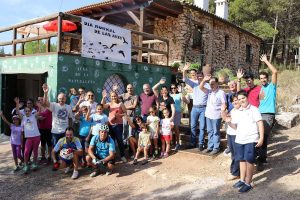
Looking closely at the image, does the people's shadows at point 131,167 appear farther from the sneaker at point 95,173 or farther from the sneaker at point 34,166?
the sneaker at point 34,166

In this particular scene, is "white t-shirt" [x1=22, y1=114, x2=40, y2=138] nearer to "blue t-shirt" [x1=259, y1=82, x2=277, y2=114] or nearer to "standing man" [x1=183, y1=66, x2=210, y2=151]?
"standing man" [x1=183, y1=66, x2=210, y2=151]

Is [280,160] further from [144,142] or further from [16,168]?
[16,168]

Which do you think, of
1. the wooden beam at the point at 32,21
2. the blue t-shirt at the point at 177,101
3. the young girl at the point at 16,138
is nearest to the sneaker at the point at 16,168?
the young girl at the point at 16,138

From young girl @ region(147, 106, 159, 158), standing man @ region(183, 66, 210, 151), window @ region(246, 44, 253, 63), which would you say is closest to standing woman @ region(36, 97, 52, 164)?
young girl @ region(147, 106, 159, 158)

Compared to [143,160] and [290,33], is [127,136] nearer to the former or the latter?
[143,160]

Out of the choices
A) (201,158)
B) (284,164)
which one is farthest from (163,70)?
(284,164)

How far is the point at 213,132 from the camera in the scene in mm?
6320

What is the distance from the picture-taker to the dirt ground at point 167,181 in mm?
4754

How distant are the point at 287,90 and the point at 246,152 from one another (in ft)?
33.4

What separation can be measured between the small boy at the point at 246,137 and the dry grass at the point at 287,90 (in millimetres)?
6152

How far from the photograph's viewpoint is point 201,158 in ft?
21.0

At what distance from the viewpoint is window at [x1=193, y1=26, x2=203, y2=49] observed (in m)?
14.6

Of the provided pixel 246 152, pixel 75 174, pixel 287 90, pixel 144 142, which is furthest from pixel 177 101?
pixel 287 90

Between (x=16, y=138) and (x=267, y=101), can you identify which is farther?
(x=16, y=138)
